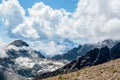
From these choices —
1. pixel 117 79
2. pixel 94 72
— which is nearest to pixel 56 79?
pixel 94 72

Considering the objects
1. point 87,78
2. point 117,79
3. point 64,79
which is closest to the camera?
point 117,79

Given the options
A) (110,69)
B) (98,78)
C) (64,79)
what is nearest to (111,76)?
(98,78)

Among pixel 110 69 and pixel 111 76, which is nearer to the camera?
pixel 111 76

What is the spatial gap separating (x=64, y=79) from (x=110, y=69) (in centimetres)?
841

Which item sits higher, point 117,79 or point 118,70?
point 118,70

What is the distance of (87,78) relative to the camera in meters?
50.5

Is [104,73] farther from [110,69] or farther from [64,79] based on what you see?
[64,79]

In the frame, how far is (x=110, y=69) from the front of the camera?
5375 centimetres

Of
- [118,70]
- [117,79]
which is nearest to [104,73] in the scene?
[118,70]

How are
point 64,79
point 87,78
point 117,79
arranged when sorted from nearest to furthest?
1. point 117,79
2. point 87,78
3. point 64,79

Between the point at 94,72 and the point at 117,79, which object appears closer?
the point at 117,79

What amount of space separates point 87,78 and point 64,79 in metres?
5.52

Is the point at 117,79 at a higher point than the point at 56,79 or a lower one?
lower

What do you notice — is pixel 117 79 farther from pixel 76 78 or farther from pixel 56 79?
pixel 56 79
